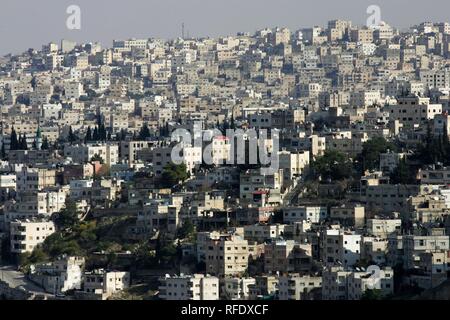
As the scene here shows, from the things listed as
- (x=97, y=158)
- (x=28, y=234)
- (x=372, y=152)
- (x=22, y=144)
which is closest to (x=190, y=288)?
(x=28, y=234)

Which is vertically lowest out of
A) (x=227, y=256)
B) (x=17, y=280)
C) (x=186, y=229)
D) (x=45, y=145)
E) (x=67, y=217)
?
(x=17, y=280)

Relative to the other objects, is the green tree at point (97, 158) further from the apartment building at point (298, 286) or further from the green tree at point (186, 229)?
the apartment building at point (298, 286)

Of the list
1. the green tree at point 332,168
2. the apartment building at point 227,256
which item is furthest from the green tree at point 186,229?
the green tree at point 332,168

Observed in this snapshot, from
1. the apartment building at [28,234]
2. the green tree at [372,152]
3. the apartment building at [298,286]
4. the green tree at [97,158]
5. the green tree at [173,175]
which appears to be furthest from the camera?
the green tree at [97,158]

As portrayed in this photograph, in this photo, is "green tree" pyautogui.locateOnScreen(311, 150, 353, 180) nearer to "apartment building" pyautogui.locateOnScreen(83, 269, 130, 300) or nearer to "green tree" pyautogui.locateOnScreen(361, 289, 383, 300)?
"apartment building" pyautogui.locateOnScreen(83, 269, 130, 300)

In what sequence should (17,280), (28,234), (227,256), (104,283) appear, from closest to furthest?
(104,283), (227,256), (17,280), (28,234)

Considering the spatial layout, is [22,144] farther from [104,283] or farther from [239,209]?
[104,283]

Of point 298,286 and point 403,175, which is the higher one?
point 403,175
